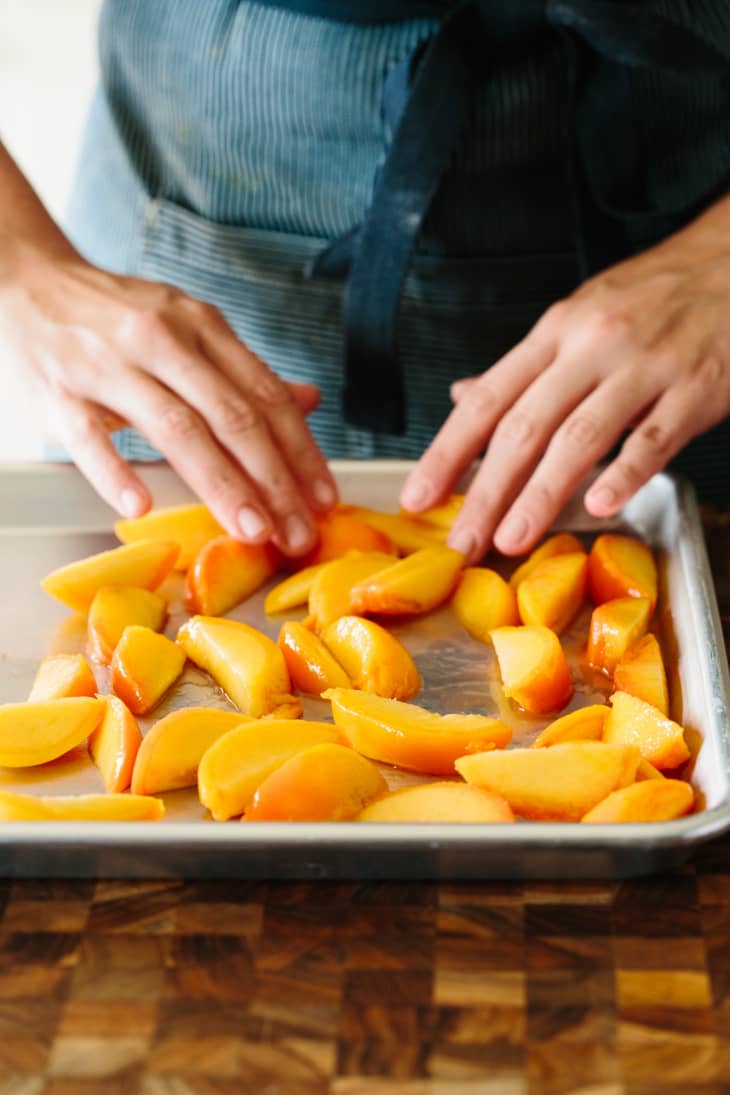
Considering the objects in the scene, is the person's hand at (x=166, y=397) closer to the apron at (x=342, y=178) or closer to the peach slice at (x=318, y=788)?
Result: the apron at (x=342, y=178)

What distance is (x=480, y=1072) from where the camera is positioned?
1.82 ft

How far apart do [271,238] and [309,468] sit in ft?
0.95

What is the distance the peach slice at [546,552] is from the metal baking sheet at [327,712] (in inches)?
2.5

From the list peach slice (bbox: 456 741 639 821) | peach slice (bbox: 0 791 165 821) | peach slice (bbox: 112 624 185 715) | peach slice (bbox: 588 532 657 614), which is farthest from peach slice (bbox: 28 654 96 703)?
peach slice (bbox: 588 532 657 614)

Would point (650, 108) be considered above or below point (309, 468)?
above

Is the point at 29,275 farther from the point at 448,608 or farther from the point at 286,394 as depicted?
the point at 448,608

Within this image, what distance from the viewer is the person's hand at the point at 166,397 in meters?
0.97

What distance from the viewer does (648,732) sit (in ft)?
2.44

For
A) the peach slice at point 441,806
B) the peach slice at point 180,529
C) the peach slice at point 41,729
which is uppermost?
the peach slice at point 441,806

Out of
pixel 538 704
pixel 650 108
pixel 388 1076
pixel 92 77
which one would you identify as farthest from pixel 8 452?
pixel 388 1076

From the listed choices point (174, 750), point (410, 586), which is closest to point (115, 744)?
point (174, 750)

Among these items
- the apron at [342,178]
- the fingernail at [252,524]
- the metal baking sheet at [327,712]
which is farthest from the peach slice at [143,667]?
the apron at [342,178]

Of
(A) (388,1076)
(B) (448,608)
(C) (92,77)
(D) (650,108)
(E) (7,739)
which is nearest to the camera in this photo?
(A) (388,1076)

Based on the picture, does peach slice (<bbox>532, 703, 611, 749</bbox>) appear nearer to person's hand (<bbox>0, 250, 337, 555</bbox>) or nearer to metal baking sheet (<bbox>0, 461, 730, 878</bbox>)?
metal baking sheet (<bbox>0, 461, 730, 878</bbox>)
